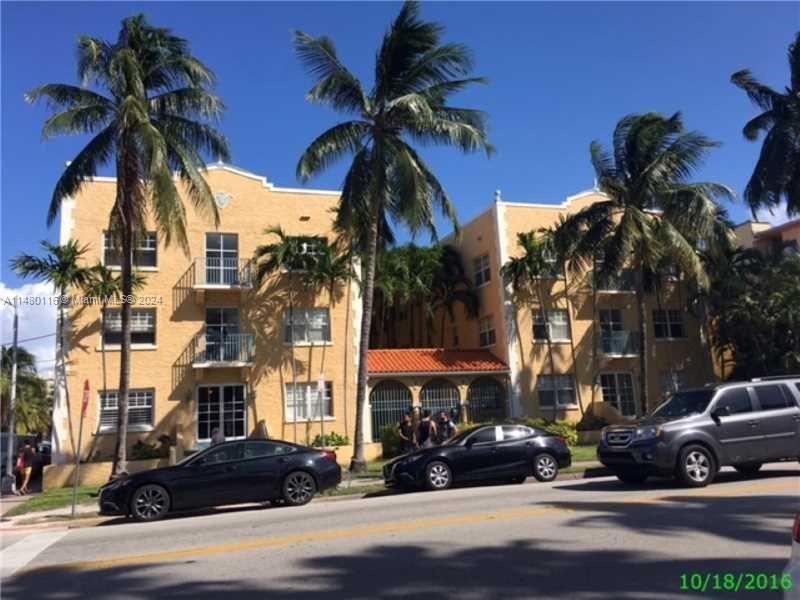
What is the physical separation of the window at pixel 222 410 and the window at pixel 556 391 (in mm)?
12440

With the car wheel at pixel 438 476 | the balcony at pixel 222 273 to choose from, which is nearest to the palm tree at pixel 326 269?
the balcony at pixel 222 273

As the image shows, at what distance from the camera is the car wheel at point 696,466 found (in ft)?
38.2

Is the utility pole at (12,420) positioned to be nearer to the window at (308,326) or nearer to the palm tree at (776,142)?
the window at (308,326)

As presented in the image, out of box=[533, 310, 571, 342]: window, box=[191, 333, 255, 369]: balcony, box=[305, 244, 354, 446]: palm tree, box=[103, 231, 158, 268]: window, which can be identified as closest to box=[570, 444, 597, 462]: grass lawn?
box=[533, 310, 571, 342]: window

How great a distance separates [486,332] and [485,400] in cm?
369

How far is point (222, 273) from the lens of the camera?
25.2 metres

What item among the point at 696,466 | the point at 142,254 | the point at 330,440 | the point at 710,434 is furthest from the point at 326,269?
the point at 696,466

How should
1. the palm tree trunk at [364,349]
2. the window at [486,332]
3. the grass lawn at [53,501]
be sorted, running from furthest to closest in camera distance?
the window at [486,332] < the palm tree trunk at [364,349] < the grass lawn at [53,501]

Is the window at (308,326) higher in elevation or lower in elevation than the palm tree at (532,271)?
lower

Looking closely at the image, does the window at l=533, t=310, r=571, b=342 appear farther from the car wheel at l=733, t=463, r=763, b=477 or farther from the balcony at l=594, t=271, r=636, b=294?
the car wheel at l=733, t=463, r=763, b=477

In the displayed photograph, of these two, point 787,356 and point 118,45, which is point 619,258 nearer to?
point 787,356

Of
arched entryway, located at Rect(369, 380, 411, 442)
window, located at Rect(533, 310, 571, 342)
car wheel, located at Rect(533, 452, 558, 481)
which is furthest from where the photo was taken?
window, located at Rect(533, 310, 571, 342)

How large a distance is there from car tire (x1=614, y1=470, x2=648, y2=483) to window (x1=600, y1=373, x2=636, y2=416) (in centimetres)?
1751

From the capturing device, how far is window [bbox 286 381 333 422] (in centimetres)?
2531
